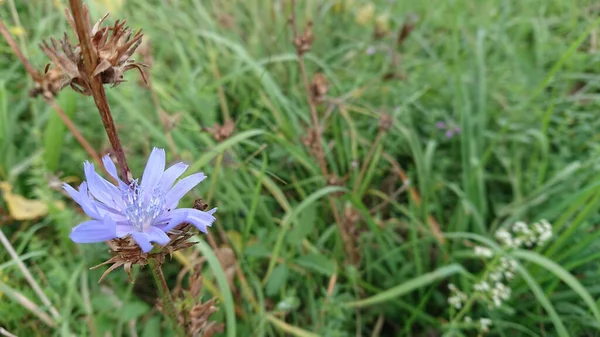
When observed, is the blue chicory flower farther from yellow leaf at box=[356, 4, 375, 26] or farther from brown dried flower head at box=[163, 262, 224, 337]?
yellow leaf at box=[356, 4, 375, 26]

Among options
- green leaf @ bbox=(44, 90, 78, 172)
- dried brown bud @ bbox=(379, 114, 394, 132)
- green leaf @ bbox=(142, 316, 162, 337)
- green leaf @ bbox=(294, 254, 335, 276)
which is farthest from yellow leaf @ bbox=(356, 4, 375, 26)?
green leaf @ bbox=(142, 316, 162, 337)

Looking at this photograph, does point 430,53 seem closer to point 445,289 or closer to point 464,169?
point 464,169

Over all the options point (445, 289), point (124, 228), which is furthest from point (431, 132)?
point (124, 228)

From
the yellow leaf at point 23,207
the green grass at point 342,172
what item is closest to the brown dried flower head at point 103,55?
the green grass at point 342,172

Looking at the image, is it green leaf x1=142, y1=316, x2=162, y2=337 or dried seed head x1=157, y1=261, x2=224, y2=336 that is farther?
green leaf x1=142, y1=316, x2=162, y2=337

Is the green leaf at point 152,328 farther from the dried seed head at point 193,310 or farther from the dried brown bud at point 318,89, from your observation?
the dried brown bud at point 318,89

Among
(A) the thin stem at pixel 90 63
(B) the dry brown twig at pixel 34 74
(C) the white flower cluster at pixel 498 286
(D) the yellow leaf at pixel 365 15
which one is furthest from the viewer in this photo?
(D) the yellow leaf at pixel 365 15
